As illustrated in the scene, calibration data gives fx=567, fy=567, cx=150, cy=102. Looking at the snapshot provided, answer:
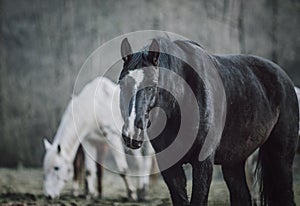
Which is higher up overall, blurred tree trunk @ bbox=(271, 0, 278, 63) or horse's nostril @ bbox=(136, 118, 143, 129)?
blurred tree trunk @ bbox=(271, 0, 278, 63)

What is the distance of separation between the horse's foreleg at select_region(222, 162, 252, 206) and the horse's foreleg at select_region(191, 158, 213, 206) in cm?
54

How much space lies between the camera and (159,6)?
5.89 m

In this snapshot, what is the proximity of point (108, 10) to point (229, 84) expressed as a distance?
3555 mm

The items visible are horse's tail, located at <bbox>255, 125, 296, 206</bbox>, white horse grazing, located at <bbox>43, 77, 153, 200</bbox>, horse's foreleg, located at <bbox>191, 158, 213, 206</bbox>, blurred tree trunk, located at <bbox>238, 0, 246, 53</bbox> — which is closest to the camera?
horse's foreleg, located at <bbox>191, 158, 213, 206</bbox>

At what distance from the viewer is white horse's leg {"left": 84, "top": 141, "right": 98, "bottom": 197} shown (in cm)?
545

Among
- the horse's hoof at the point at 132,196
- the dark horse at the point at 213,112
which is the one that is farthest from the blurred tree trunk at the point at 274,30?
the dark horse at the point at 213,112

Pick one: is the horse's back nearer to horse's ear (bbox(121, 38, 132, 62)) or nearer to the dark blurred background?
horse's ear (bbox(121, 38, 132, 62))

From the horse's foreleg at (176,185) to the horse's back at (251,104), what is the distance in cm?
23

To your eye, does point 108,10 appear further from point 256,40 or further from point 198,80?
point 198,80

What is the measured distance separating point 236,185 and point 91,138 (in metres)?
2.76

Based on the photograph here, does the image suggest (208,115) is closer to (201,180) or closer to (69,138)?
(201,180)

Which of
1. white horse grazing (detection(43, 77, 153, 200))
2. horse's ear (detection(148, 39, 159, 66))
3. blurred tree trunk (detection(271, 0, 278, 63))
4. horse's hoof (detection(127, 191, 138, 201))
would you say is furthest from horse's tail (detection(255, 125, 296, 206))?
blurred tree trunk (detection(271, 0, 278, 63))

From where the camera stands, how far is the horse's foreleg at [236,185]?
9.87ft

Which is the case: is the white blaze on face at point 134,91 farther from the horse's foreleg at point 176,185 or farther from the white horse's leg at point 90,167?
the white horse's leg at point 90,167
